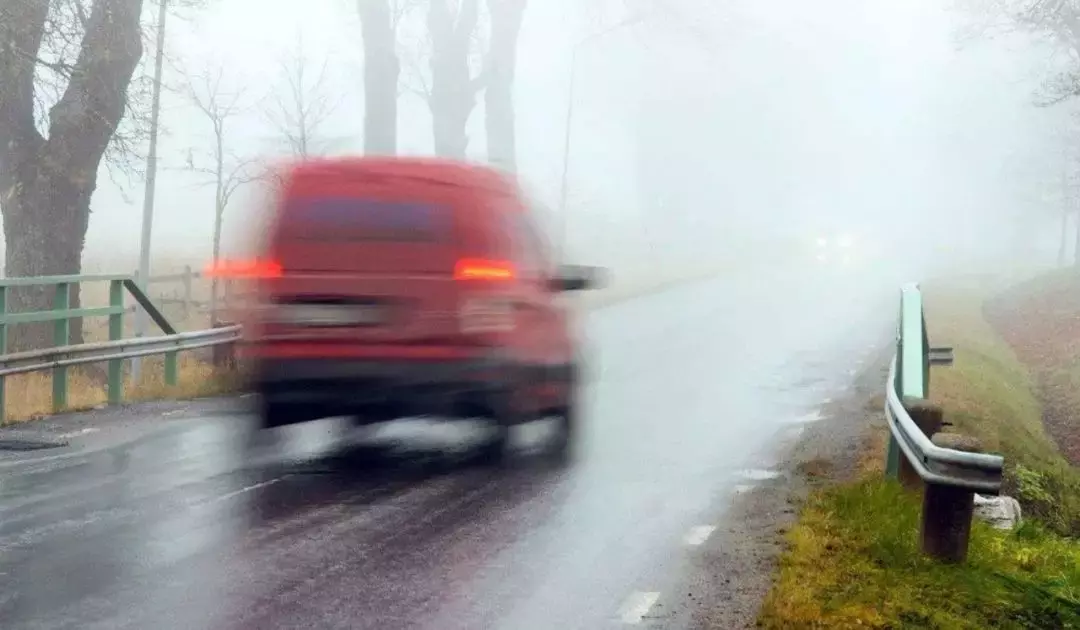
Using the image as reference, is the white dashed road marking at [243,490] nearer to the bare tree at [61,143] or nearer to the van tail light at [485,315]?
the van tail light at [485,315]

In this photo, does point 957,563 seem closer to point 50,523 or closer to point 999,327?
point 50,523

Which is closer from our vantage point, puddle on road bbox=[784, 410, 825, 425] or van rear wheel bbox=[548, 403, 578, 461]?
van rear wheel bbox=[548, 403, 578, 461]

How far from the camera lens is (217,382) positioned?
1565cm

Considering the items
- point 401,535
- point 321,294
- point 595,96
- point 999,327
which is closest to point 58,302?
point 321,294

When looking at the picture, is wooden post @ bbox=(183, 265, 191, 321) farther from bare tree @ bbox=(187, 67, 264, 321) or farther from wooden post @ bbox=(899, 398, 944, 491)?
wooden post @ bbox=(899, 398, 944, 491)

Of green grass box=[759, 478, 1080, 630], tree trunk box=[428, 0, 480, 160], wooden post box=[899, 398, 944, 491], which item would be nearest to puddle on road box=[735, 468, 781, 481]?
wooden post box=[899, 398, 944, 491]

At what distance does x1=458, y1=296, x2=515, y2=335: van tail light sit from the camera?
33.0 ft

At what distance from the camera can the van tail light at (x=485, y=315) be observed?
10.1m

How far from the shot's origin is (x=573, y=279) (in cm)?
1141

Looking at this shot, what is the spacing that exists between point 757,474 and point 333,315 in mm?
3524

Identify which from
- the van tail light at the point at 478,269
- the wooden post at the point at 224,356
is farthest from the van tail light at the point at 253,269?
the wooden post at the point at 224,356

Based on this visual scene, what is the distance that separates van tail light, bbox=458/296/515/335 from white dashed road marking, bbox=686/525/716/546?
7.81 feet

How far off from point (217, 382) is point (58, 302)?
2.76 m

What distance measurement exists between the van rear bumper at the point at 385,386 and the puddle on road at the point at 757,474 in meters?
1.97
